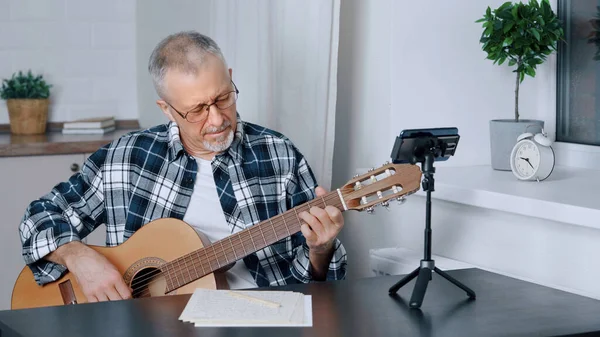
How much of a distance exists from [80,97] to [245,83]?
164 cm

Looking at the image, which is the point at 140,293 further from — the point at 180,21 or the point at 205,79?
the point at 180,21

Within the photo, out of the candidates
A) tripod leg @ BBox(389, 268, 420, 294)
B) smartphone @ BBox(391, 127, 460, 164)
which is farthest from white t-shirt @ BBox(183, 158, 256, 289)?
smartphone @ BBox(391, 127, 460, 164)

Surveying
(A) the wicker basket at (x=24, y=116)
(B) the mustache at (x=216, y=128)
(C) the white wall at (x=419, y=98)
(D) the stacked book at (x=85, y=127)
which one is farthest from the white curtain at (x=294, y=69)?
(A) the wicker basket at (x=24, y=116)

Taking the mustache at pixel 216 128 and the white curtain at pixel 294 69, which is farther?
the white curtain at pixel 294 69

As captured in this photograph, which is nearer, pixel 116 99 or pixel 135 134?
pixel 135 134

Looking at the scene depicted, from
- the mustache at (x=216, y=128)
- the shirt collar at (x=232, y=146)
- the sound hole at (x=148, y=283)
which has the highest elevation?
the mustache at (x=216, y=128)

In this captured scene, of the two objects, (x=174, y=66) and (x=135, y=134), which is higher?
(x=174, y=66)

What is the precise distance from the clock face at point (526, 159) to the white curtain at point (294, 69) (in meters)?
0.51

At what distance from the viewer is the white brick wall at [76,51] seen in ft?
12.6

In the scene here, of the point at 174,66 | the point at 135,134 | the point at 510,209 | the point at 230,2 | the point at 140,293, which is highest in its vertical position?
the point at 230,2

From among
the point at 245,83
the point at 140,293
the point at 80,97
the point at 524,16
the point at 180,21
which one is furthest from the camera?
the point at 80,97

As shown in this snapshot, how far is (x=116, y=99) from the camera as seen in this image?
4008 millimetres

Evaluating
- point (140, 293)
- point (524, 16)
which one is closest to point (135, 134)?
point (140, 293)

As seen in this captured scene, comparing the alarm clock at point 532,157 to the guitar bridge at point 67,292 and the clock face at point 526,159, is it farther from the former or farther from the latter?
the guitar bridge at point 67,292
